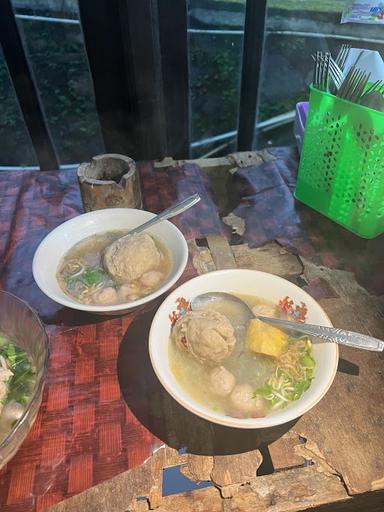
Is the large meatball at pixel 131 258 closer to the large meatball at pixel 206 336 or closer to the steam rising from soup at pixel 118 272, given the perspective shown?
the steam rising from soup at pixel 118 272

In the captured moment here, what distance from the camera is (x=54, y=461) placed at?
1182 mm

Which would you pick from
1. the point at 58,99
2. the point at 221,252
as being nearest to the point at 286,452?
the point at 221,252

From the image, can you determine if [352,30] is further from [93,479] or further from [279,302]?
[93,479]

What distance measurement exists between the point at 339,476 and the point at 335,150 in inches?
53.8

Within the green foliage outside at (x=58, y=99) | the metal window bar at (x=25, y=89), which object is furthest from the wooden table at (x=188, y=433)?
the green foliage outside at (x=58, y=99)

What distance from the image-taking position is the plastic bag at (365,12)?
2.41 meters

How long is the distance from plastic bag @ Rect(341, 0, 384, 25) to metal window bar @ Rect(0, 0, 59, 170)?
7.92 ft

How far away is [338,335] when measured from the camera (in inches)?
47.6

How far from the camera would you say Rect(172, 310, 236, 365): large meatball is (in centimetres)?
128

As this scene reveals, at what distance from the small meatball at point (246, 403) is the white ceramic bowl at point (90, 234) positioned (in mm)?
420

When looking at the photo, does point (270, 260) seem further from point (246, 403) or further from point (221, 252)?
point (246, 403)

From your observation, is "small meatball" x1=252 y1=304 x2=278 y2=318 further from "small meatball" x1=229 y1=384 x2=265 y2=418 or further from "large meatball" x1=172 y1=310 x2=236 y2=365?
"small meatball" x1=229 y1=384 x2=265 y2=418

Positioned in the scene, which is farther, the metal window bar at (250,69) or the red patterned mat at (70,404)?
the metal window bar at (250,69)

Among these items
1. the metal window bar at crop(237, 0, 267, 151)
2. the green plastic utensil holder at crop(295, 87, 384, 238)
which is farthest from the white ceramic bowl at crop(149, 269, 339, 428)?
the metal window bar at crop(237, 0, 267, 151)
